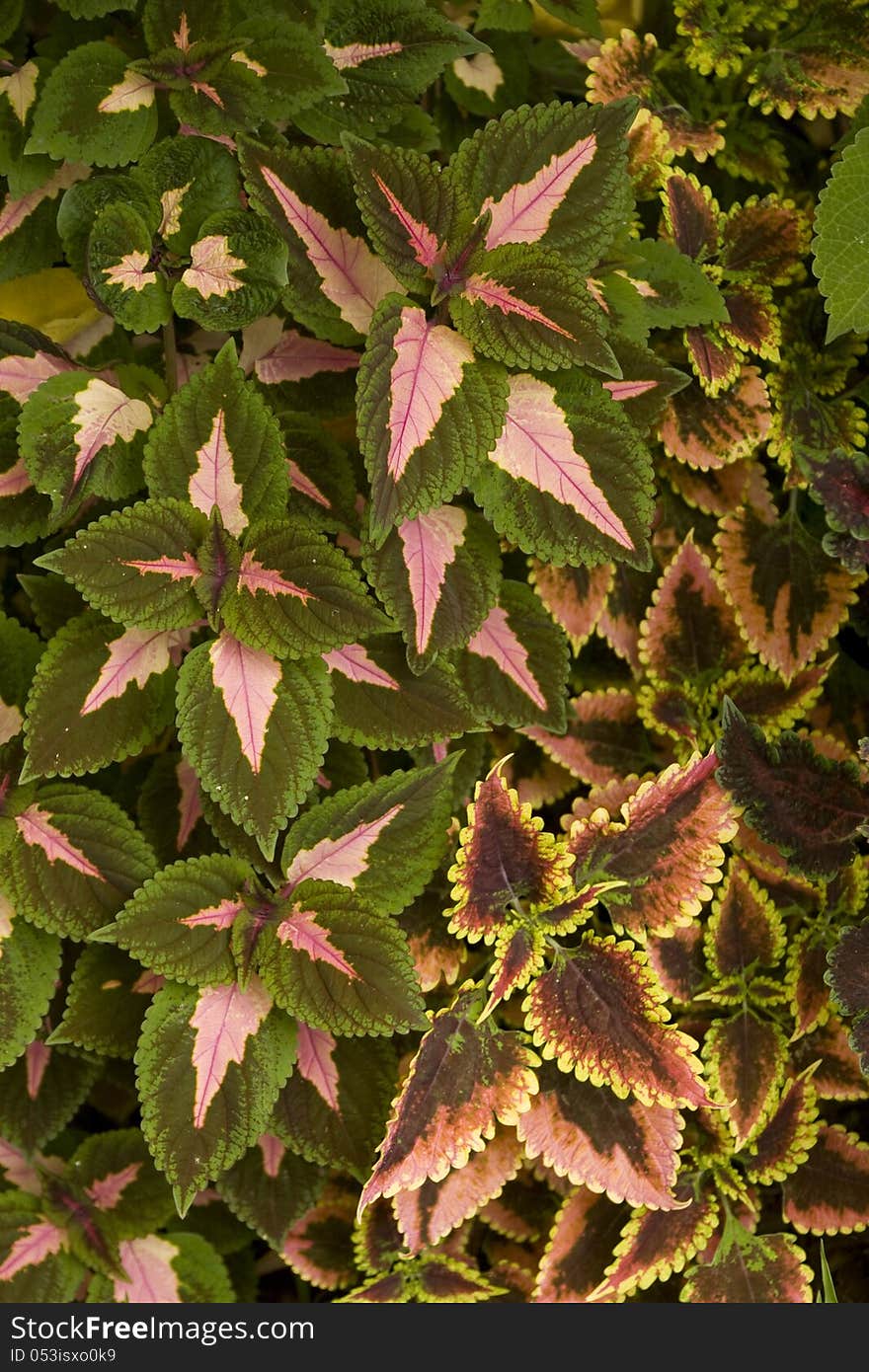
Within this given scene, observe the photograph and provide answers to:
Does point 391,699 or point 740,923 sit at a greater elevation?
point 391,699

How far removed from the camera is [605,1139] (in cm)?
103

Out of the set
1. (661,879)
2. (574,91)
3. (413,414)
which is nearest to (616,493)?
(413,414)

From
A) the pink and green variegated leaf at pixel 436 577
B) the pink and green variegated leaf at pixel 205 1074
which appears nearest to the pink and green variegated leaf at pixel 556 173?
the pink and green variegated leaf at pixel 436 577

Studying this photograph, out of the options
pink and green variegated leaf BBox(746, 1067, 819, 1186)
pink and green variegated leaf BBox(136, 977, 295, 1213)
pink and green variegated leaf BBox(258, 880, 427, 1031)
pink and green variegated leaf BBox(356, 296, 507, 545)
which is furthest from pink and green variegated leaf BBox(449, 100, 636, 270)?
pink and green variegated leaf BBox(746, 1067, 819, 1186)

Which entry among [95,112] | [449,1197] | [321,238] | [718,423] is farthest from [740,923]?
[95,112]

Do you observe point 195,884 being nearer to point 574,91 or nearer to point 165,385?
point 165,385

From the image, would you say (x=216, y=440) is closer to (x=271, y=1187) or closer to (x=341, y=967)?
(x=341, y=967)

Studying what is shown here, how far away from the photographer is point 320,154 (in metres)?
0.97

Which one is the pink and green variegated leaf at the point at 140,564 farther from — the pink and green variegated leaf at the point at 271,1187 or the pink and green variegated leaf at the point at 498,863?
the pink and green variegated leaf at the point at 271,1187

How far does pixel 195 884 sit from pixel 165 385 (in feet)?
1.37

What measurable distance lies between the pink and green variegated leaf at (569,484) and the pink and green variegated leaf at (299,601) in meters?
0.12

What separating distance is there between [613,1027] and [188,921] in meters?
0.35

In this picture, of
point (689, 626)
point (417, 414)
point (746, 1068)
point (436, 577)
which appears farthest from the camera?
point (689, 626)

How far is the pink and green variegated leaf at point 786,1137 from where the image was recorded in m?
1.11
